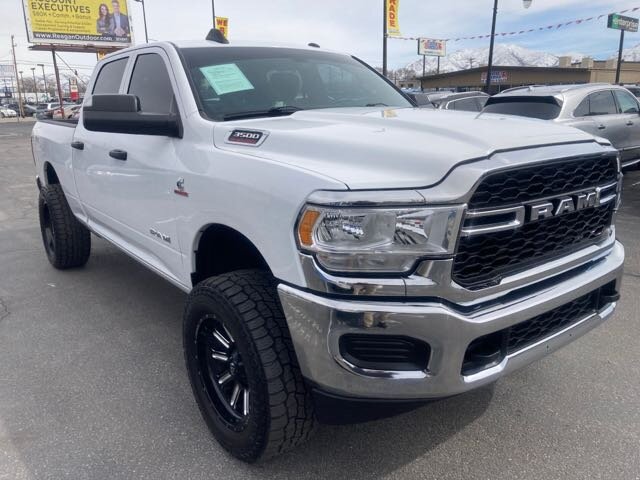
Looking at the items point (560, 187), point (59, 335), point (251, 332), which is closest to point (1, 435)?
point (59, 335)

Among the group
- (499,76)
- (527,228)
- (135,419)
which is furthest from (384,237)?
(499,76)

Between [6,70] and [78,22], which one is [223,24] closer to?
[78,22]

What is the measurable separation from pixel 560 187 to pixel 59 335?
3.27 metres

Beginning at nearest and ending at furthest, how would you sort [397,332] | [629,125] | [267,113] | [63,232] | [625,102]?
[397,332] → [267,113] → [63,232] → [629,125] → [625,102]

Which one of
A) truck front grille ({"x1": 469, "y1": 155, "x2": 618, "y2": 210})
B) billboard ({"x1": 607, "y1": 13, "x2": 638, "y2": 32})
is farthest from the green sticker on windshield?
billboard ({"x1": 607, "y1": 13, "x2": 638, "y2": 32})

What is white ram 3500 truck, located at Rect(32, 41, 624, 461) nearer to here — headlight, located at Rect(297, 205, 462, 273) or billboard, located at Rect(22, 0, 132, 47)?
headlight, located at Rect(297, 205, 462, 273)

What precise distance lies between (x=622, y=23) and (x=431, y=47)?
1167 cm

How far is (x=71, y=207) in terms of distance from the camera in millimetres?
4676

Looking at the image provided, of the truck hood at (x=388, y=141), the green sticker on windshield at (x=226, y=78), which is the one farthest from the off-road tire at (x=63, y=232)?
the truck hood at (x=388, y=141)

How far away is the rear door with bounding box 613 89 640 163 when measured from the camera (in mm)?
8578

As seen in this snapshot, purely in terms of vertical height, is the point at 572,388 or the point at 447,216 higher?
the point at 447,216

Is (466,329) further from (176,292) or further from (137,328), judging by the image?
(176,292)

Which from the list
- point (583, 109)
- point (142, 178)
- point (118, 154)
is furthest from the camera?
point (583, 109)

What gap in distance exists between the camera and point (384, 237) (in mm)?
1777
